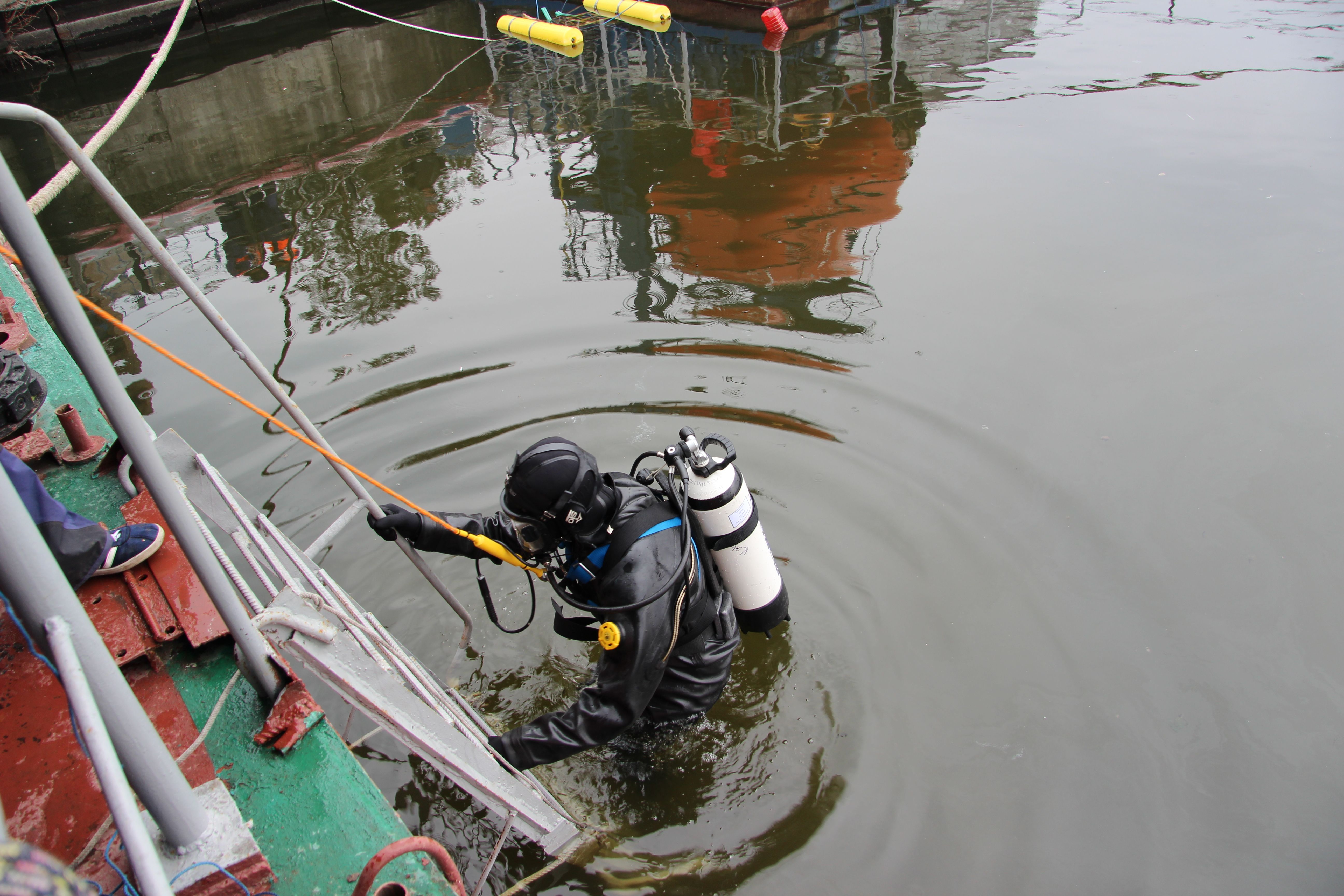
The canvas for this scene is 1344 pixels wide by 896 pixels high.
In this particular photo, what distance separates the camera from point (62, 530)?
2.86 m

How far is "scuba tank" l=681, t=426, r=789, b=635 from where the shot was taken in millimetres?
3361

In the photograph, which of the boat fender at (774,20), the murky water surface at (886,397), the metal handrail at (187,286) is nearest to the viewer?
the metal handrail at (187,286)

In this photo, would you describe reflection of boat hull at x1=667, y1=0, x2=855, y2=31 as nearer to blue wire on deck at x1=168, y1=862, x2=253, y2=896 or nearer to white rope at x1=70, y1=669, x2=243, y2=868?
white rope at x1=70, y1=669, x2=243, y2=868

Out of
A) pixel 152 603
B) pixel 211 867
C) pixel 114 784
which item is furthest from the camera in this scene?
pixel 152 603

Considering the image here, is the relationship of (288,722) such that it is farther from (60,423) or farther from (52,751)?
(60,423)

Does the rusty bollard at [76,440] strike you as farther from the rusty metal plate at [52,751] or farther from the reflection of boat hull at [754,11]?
the reflection of boat hull at [754,11]

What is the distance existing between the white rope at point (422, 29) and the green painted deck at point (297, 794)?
519 inches

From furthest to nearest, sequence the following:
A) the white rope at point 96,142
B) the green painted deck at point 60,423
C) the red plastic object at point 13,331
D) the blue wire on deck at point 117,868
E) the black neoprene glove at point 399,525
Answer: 1. the red plastic object at point 13,331
2. the white rope at point 96,142
3. the green painted deck at point 60,423
4. the black neoprene glove at point 399,525
5. the blue wire on deck at point 117,868

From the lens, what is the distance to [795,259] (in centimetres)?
749

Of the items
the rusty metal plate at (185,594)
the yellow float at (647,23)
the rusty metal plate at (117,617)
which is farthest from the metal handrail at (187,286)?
the yellow float at (647,23)

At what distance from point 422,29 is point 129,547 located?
49.1 ft

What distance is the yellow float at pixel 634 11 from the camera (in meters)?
11.6

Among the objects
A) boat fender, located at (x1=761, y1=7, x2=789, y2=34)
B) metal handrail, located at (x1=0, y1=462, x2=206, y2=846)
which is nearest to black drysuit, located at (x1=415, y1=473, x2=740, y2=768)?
metal handrail, located at (x1=0, y1=462, x2=206, y2=846)

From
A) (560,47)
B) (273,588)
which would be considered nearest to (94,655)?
(273,588)
